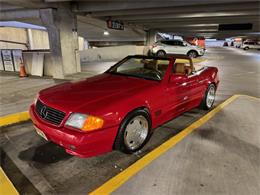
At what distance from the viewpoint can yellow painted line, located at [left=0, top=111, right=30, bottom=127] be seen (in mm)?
3820

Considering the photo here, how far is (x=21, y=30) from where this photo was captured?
2358 cm

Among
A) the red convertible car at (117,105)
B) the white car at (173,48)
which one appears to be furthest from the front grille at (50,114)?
the white car at (173,48)

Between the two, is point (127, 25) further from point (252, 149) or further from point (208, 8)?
point (252, 149)

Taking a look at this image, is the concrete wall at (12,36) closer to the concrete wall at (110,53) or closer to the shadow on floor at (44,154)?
the concrete wall at (110,53)

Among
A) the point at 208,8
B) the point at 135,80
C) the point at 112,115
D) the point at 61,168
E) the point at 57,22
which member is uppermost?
the point at 208,8

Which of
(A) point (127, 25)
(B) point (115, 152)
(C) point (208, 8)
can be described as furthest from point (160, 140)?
(A) point (127, 25)

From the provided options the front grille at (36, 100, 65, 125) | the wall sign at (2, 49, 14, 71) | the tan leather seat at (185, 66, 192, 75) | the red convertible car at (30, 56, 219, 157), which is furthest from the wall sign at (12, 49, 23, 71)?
the tan leather seat at (185, 66, 192, 75)

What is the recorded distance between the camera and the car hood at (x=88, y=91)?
2.48 meters

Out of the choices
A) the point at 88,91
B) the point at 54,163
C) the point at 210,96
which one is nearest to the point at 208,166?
the point at 88,91

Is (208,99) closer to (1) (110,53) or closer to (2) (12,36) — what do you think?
(1) (110,53)

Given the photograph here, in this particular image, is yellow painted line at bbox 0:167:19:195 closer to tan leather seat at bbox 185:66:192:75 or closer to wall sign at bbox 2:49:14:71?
tan leather seat at bbox 185:66:192:75

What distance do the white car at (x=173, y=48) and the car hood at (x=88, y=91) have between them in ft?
44.4

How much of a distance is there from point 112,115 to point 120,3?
7496mm

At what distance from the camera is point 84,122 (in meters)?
2.27
